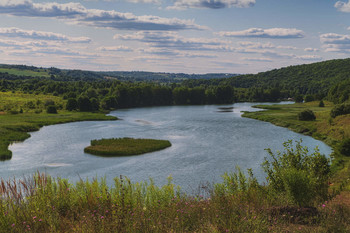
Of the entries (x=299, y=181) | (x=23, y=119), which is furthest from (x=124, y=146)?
(x=299, y=181)

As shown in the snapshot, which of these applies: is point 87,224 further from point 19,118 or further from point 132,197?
point 19,118

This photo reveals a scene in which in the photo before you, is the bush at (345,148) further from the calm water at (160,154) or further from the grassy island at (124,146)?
the grassy island at (124,146)

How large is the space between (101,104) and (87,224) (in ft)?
372

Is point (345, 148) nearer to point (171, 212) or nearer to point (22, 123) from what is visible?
point (171, 212)

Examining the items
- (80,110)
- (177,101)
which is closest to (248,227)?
(80,110)

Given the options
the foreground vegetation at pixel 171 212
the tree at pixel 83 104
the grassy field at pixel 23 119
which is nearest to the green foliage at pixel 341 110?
the grassy field at pixel 23 119

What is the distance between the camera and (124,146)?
50.0m

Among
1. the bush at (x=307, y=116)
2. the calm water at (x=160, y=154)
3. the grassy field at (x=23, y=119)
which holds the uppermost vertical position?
the bush at (x=307, y=116)

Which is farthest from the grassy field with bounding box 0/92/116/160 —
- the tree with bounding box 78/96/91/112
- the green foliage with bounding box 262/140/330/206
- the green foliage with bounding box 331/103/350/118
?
the green foliage with bounding box 331/103/350/118

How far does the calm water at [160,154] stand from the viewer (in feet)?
118

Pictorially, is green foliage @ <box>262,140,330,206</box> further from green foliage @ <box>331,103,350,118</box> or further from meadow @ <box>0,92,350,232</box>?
green foliage @ <box>331,103,350,118</box>

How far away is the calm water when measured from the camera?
3584 centimetres

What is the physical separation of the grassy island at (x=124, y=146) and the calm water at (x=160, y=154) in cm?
158

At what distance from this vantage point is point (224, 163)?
40.1m
